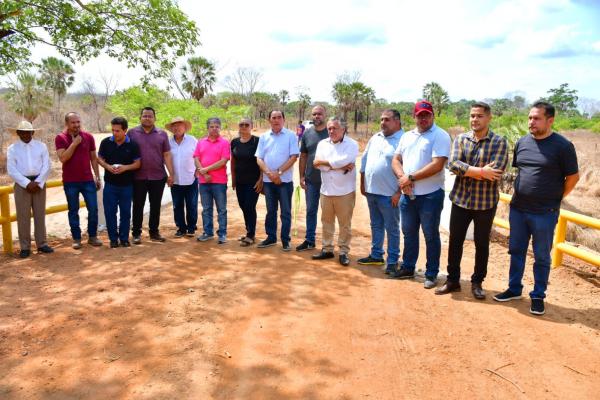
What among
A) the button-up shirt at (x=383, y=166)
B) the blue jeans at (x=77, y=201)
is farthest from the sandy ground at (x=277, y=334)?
the button-up shirt at (x=383, y=166)

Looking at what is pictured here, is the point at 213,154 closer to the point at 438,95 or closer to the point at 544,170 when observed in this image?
the point at 544,170

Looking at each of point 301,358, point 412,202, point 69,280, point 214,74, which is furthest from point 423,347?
point 214,74

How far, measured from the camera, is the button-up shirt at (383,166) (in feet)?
16.4

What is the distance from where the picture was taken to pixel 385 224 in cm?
520

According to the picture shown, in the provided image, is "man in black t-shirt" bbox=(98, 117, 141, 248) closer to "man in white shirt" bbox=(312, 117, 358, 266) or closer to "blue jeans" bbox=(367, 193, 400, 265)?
"man in white shirt" bbox=(312, 117, 358, 266)

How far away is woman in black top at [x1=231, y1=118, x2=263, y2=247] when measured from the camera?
5.96 metres

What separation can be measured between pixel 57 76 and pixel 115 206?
39.3 m

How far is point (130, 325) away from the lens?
3703 millimetres

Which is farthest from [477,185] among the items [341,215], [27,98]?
[27,98]

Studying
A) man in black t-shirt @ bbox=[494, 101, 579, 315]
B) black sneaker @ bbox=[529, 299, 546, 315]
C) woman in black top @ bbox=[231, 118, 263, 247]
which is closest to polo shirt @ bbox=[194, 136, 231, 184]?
woman in black top @ bbox=[231, 118, 263, 247]

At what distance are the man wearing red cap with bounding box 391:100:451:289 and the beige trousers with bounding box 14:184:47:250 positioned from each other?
15.3ft

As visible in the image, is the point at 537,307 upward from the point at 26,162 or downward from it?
downward

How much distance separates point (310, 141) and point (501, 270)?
9.47ft

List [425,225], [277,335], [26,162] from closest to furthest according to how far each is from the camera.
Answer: [277,335], [425,225], [26,162]
